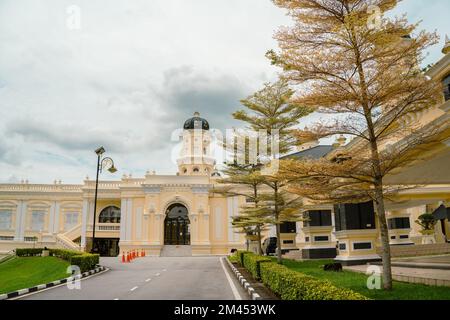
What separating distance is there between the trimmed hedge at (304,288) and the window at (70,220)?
40.1 meters

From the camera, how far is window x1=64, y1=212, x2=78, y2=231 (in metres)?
46.7

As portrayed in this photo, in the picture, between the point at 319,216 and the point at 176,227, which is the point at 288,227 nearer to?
the point at 319,216

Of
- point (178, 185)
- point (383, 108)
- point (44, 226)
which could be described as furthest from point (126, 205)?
point (383, 108)

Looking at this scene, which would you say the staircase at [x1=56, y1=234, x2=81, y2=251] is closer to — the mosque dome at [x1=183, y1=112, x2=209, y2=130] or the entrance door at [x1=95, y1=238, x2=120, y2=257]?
the entrance door at [x1=95, y1=238, x2=120, y2=257]

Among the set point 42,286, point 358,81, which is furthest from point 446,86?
point 42,286

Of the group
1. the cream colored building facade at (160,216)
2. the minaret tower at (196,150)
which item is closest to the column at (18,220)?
the cream colored building facade at (160,216)

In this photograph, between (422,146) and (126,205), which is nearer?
(422,146)

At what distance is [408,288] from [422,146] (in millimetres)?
3709

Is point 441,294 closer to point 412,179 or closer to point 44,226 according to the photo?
point 412,179

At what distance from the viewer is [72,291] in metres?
13.2

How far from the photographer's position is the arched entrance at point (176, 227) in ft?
137

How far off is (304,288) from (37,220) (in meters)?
45.6

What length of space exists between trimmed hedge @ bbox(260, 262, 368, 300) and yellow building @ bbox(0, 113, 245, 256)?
97.3 feet
